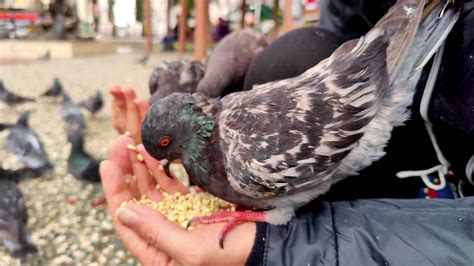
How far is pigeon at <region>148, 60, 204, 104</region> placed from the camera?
1851 millimetres

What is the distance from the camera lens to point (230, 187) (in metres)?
0.98

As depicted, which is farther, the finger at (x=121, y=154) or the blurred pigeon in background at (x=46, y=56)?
the blurred pigeon in background at (x=46, y=56)

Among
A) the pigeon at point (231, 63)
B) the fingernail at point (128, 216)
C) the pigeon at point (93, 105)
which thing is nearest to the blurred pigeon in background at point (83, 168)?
the pigeon at point (231, 63)

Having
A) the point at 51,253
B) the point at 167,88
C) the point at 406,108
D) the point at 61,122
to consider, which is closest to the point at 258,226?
the point at 406,108

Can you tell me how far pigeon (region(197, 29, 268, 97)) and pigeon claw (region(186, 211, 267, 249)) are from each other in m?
0.77

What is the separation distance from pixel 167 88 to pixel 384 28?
111cm

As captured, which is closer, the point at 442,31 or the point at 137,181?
the point at 442,31

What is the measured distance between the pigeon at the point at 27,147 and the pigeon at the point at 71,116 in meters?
0.42

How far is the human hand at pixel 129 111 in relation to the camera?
4.96ft

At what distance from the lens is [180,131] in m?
1.00

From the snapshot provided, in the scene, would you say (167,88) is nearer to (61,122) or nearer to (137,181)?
(137,181)

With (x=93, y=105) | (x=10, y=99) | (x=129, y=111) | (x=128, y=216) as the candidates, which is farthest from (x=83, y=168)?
(x=10, y=99)

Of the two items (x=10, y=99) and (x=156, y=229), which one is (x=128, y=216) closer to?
(x=156, y=229)

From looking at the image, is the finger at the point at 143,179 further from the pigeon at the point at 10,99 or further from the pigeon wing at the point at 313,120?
the pigeon at the point at 10,99
